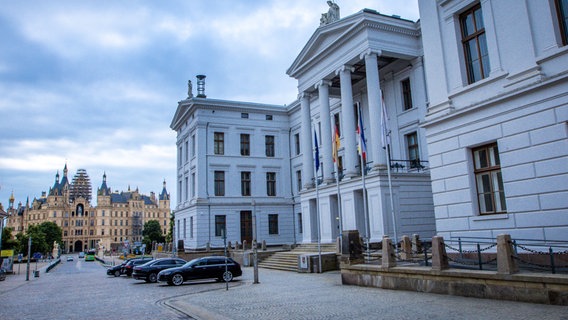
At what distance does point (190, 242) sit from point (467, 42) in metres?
34.6

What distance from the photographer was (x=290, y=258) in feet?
93.9

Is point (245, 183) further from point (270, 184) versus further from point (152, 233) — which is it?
point (152, 233)

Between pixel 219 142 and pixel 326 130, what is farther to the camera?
pixel 219 142

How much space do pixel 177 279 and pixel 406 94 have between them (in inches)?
741

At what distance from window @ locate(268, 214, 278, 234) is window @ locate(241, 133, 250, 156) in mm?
6891

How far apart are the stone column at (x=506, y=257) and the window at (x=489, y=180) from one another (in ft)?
10.7

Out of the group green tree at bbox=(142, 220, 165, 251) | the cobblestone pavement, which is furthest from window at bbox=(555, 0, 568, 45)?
green tree at bbox=(142, 220, 165, 251)

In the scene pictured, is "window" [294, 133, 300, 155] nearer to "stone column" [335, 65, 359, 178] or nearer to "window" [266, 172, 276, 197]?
"window" [266, 172, 276, 197]

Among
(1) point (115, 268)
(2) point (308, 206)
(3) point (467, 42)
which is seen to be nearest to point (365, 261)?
(3) point (467, 42)

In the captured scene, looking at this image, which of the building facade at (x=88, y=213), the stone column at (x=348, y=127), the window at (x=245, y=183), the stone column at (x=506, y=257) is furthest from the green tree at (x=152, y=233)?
the stone column at (x=506, y=257)

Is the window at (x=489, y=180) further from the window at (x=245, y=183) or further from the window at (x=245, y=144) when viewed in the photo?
the window at (x=245, y=144)

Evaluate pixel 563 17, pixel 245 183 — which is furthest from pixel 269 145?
pixel 563 17

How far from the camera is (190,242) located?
144 ft

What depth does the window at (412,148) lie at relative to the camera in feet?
93.0
